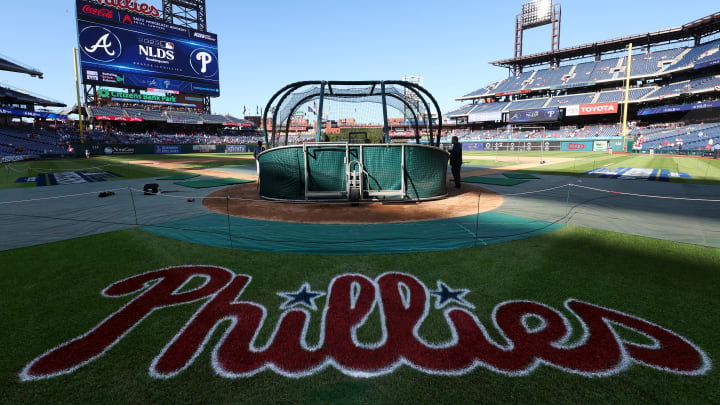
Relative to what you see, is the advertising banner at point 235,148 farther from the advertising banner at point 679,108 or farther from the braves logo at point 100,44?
the advertising banner at point 679,108

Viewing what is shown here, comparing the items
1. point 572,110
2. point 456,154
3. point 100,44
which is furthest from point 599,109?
point 100,44

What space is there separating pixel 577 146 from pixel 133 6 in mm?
71612

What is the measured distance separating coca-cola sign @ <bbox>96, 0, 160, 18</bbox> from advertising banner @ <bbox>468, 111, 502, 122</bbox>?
62708mm

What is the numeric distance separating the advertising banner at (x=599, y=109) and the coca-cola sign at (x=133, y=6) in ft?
243

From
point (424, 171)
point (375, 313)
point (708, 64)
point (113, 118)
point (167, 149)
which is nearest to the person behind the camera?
point (375, 313)

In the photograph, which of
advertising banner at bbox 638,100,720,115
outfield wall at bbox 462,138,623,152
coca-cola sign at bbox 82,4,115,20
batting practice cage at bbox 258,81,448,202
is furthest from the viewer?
coca-cola sign at bbox 82,4,115,20

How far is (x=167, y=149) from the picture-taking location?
48.1 m

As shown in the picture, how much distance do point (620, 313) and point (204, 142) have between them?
2520 inches

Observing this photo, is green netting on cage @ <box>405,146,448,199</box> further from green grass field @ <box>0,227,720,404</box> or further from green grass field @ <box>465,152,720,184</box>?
green grass field @ <box>465,152,720,184</box>

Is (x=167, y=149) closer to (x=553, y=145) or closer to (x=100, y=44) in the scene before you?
(x=100, y=44)

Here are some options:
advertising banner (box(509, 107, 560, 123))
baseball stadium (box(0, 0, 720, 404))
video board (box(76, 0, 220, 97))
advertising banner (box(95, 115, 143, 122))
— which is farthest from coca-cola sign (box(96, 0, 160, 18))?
advertising banner (box(509, 107, 560, 123))

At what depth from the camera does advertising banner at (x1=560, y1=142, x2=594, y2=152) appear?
43.1 m

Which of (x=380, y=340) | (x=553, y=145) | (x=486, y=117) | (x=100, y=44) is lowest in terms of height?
(x=380, y=340)

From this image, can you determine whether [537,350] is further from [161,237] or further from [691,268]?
[161,237]
